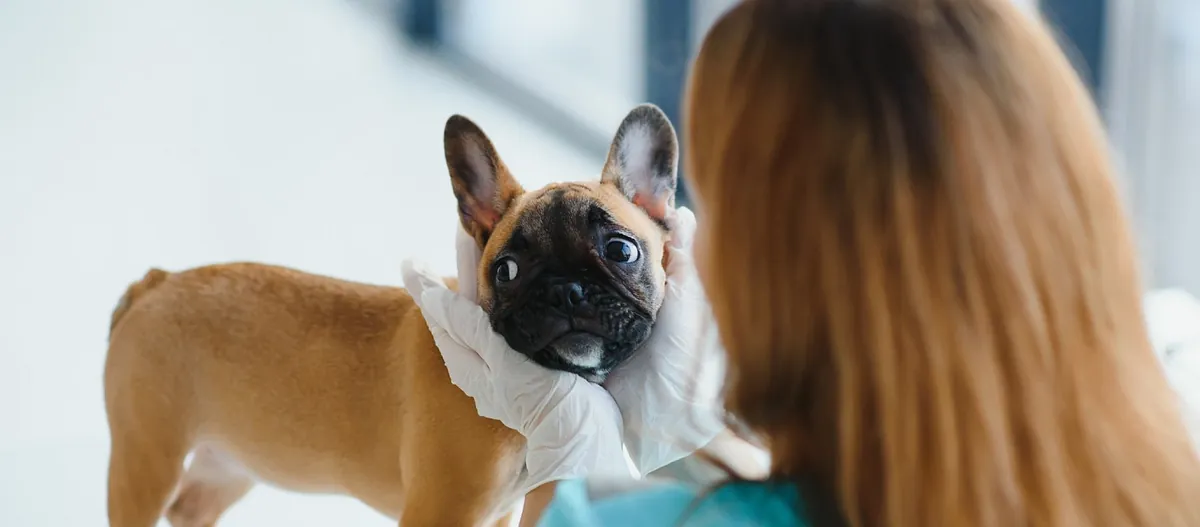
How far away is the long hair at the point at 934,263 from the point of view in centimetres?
61

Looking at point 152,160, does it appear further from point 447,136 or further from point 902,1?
point 902,1

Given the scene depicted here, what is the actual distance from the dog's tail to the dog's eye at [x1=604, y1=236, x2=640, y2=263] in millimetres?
667

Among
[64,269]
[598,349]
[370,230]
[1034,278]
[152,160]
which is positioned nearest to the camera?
[1034,278]

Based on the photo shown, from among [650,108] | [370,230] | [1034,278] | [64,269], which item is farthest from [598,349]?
[370,230]

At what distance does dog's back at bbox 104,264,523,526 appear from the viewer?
1173 millimetres

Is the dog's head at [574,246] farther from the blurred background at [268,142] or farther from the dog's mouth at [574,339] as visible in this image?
the blurred background at [268,142]

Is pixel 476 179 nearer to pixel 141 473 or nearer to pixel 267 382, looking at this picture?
pixel 267 382

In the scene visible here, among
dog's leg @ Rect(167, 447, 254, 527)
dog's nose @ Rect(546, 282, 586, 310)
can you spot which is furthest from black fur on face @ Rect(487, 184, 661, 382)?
dog's leg @ Rect(167, 447, 254, 527)

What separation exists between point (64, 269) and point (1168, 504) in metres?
1.79

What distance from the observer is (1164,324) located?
141 cm

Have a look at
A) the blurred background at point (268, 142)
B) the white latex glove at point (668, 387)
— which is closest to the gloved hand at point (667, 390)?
the white latex glove at point (668, 387)

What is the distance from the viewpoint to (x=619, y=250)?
1.02 m

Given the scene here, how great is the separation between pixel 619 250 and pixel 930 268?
444 mm

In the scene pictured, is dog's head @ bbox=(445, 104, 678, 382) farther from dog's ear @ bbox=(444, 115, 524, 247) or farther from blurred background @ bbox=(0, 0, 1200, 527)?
blurred background @ bbox=(0, 0, 1200, 527)
